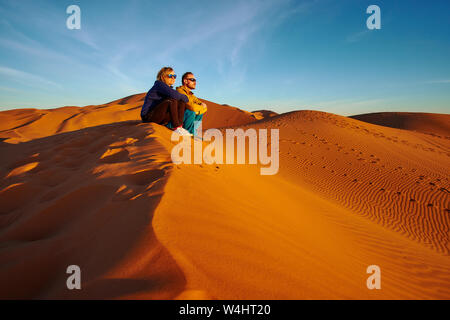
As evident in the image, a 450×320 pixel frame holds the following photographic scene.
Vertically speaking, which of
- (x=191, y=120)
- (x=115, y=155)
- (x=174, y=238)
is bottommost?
(x=174, y=238)

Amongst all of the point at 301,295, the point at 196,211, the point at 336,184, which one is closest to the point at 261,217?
the point at 196,211

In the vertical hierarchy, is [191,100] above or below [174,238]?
above

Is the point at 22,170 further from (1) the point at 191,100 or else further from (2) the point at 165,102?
(1) the point at 191,100

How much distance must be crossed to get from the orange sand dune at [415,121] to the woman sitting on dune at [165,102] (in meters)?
31.8

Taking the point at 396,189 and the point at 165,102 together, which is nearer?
the point at 165,102

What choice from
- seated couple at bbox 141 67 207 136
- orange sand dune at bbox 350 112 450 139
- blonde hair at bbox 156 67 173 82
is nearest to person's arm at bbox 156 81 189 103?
seated couple at bbox 141 67 207 136

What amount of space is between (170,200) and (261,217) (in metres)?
1.04

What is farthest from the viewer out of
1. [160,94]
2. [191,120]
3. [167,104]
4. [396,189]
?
[396,189]

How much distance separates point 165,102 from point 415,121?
1454 inches

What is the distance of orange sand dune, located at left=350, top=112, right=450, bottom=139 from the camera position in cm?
2598

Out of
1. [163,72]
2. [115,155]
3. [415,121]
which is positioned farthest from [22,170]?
[415,121]

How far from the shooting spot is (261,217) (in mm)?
2256

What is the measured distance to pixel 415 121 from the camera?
28453 millimetres
